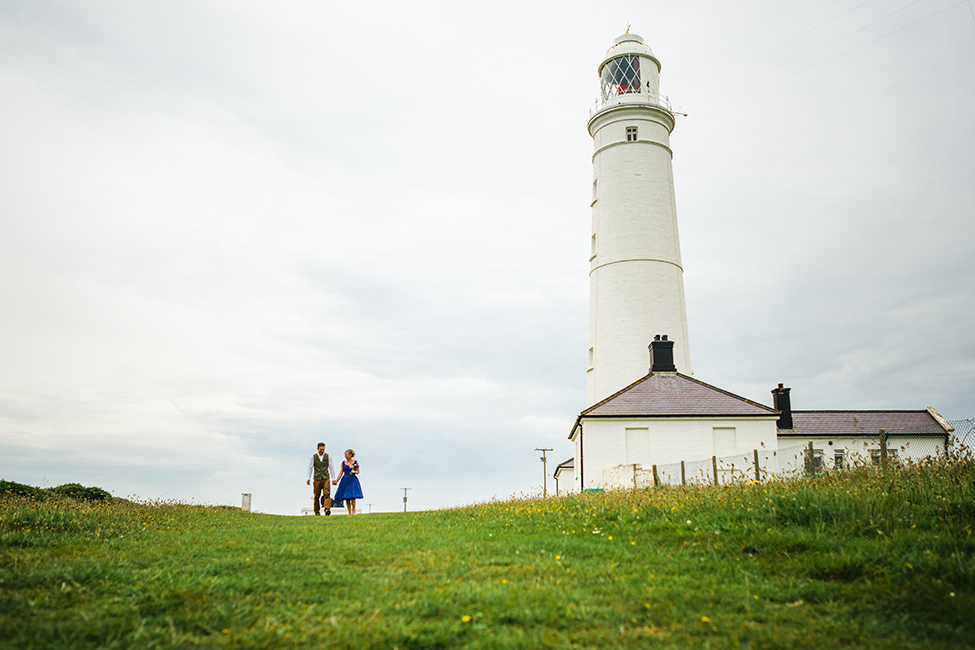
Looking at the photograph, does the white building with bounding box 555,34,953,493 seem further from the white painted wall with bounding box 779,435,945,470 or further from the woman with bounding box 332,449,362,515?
the woman with bounding box 332,449,362,515

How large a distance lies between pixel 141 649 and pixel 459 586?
2.83m

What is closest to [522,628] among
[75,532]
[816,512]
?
[816,512]

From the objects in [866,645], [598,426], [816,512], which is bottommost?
[866,645]

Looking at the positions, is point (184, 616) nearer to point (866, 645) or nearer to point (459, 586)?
point (459, 586)

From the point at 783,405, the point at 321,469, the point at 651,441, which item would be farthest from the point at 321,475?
the point at 783,405

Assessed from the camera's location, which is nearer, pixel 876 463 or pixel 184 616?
pixel 184 616

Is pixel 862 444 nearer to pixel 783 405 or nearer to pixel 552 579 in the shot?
pixel 783 405

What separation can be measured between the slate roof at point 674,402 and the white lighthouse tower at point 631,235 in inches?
104

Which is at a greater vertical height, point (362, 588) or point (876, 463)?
point (876, 463)

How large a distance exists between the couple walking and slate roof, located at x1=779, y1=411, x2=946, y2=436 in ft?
75.7

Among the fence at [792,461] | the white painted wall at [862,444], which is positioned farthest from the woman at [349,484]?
the white painted wall at [862,444]

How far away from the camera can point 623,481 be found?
77.6ft

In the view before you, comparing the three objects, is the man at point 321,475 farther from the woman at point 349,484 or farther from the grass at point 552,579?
the grass at point 552,579

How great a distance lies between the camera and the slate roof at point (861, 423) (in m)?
34.2
